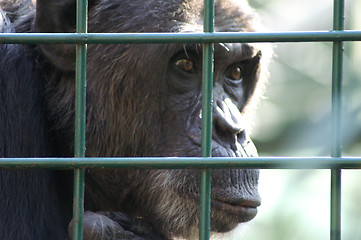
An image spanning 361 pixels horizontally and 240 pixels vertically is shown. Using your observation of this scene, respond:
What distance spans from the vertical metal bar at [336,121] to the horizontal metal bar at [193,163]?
0.12 feet

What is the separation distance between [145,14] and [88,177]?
761 millimetres

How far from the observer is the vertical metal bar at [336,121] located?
1459 mm

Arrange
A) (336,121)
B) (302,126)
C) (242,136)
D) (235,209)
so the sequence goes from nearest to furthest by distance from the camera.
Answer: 1. (336,121)
2. (235,209)
3. (242,136)
4. (302,126)

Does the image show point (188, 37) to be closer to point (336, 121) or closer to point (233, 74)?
point (336, 121)

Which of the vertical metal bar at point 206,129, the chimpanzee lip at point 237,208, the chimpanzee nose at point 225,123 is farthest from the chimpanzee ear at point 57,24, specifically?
the vertical metal bar at point 206,129

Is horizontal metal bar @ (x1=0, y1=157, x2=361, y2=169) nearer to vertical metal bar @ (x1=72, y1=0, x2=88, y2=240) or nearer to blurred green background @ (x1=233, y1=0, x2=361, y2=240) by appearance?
vertical metal bar @ (x1=72, y1=0, x2=88, y2=240)

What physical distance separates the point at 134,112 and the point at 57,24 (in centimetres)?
50

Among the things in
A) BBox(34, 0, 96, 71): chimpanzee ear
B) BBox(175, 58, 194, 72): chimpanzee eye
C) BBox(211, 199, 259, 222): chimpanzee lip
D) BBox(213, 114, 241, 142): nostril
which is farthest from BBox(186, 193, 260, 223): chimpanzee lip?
BBox(34, 0, 96, 71): chimpanzee ear

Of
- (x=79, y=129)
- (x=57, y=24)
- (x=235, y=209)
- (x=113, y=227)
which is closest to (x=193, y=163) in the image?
(x=79, y=129)

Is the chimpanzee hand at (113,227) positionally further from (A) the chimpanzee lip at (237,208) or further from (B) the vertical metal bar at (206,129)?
(B) the vertical metal bar at (206,129)

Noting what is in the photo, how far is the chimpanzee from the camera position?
96.6 inches

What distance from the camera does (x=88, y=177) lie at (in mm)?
2748

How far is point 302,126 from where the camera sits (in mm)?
11375

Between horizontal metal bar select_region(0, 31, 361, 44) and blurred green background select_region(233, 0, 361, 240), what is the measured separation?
323 inches
